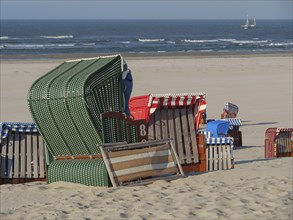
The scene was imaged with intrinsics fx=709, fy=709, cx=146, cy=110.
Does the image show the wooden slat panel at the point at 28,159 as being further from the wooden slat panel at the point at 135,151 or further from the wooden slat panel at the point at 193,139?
the wooden slat panel at the point at 193,139

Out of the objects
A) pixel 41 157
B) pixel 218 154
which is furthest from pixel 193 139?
pixel 41 157

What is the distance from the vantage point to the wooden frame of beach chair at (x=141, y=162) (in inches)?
367

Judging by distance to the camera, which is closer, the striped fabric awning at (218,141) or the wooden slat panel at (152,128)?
the wooden slat panel at (152,128)

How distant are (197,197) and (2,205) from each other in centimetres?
241

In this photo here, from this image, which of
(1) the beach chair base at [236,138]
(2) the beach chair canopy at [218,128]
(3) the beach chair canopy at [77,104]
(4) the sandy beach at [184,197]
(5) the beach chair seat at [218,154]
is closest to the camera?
(4) the sandy beach at [184,197]

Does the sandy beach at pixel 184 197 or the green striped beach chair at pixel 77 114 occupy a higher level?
the green striped beach chair at pixel 77 114

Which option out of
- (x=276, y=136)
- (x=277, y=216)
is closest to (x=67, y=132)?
(x=277, y=216)

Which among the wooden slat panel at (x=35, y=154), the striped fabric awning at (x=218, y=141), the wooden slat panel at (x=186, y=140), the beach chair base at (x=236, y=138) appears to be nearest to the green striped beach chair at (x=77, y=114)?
the wooden slat panel at (x=35, y=154)

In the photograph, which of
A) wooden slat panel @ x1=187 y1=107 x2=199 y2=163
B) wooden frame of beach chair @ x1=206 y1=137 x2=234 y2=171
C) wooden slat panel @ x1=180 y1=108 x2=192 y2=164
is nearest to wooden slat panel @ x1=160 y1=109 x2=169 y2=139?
wooden slat panel @ x1=180 y1=108 x2=192 y2=164

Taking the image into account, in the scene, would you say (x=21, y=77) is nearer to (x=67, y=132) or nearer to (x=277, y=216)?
(x=67, y=132)

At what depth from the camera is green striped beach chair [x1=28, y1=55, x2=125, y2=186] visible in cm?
963

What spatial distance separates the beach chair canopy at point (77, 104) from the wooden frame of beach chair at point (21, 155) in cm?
29

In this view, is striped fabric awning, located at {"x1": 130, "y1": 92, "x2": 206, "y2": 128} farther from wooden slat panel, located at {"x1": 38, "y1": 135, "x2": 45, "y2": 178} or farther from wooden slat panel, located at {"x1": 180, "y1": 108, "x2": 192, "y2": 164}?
wooden slat panel, located at {"x1": 38, "y1": 135, "x2": 45, "y2": 178}

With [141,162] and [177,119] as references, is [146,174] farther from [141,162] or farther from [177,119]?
[177,119]
